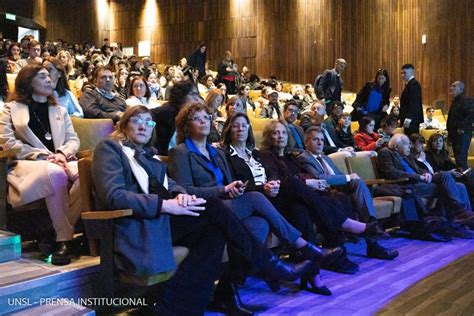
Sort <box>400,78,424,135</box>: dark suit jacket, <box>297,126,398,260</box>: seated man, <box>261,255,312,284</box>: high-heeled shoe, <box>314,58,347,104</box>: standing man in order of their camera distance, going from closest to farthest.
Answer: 1. <box>261,255,312,284</box>: high-heeled shoe
2. <box>297,126,398,260</box>: seated man
3. <box>400,78,424,135</box>: dark suit jacket
4. <box>314,58,347,104</box>: standing man

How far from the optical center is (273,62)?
1160 centimetres

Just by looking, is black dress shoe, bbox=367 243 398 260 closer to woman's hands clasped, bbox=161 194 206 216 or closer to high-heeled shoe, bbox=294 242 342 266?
high-heeled shoe, bbox=294 242 342 266

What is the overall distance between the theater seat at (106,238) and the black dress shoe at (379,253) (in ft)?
5.34

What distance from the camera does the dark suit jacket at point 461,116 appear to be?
4.84 meters

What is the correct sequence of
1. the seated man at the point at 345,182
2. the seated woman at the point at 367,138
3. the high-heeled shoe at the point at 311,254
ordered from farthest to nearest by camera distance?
the seated woman at the point at 367,138 → the seated man at the point at 345,182 → the high-heeled shoe at the point at 311,254

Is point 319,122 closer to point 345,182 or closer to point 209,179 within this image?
point 345,182

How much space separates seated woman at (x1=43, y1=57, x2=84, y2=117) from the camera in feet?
9.80

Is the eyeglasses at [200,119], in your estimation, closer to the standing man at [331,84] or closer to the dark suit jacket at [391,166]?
the dark suit jacket at [391,166]

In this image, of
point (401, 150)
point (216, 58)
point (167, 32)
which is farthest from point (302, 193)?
point (167, 32)

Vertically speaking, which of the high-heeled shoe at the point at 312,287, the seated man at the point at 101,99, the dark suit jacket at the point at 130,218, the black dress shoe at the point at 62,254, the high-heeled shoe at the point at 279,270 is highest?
the seated man at the point at 101,99

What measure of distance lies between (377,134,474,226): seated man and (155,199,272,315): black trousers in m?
2.09

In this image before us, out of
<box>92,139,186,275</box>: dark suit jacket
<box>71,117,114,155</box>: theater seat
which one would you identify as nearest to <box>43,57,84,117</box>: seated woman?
<box>71,117,114,155</box>: theater seat

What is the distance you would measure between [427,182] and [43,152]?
292cm

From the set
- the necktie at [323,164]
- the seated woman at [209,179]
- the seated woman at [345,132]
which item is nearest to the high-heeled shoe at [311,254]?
the seated woman at [209,179]
